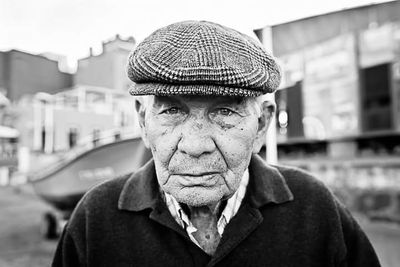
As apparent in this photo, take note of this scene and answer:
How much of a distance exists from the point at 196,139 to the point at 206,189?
0.12m

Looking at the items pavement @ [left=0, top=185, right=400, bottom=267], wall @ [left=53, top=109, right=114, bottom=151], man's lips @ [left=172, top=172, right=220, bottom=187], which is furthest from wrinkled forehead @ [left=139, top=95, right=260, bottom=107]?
pavement @ [left=0, top=185, right=400, bottom=267]

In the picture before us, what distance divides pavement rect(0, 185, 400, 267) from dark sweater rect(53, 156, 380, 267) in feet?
4.38

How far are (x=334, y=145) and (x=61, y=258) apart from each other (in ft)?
9.75

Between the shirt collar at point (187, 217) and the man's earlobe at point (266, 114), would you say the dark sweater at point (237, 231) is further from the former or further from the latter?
the man's earlobe at point (266, 114)

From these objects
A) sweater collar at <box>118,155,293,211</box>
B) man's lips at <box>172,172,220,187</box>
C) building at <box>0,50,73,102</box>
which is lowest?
sweater collar at <box>118,155,293,211</box>

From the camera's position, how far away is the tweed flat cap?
77 cm

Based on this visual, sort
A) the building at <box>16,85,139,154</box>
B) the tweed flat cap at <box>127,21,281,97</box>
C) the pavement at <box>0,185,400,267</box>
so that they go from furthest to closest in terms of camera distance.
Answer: the pavement at <box>0,185,400,267</box>
the building at <box>16,85,139,154</box>
the tweed flat cap at <box>127,21,281,97</box>

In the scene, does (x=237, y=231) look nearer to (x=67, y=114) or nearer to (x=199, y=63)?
(x=199, y=63)

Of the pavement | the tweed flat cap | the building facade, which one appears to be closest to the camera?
the tweed flat cap

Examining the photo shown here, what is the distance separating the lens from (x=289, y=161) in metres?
3.68

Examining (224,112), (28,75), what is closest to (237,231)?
(224,112)

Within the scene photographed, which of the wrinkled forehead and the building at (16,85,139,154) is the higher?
the building at (16,85,139,154)

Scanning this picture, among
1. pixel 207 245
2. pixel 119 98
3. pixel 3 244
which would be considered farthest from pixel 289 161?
pixel 207 245

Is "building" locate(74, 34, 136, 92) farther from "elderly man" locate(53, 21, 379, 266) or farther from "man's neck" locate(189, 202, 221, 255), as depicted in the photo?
"man's neck" locate(189, 202, 221, 255)
